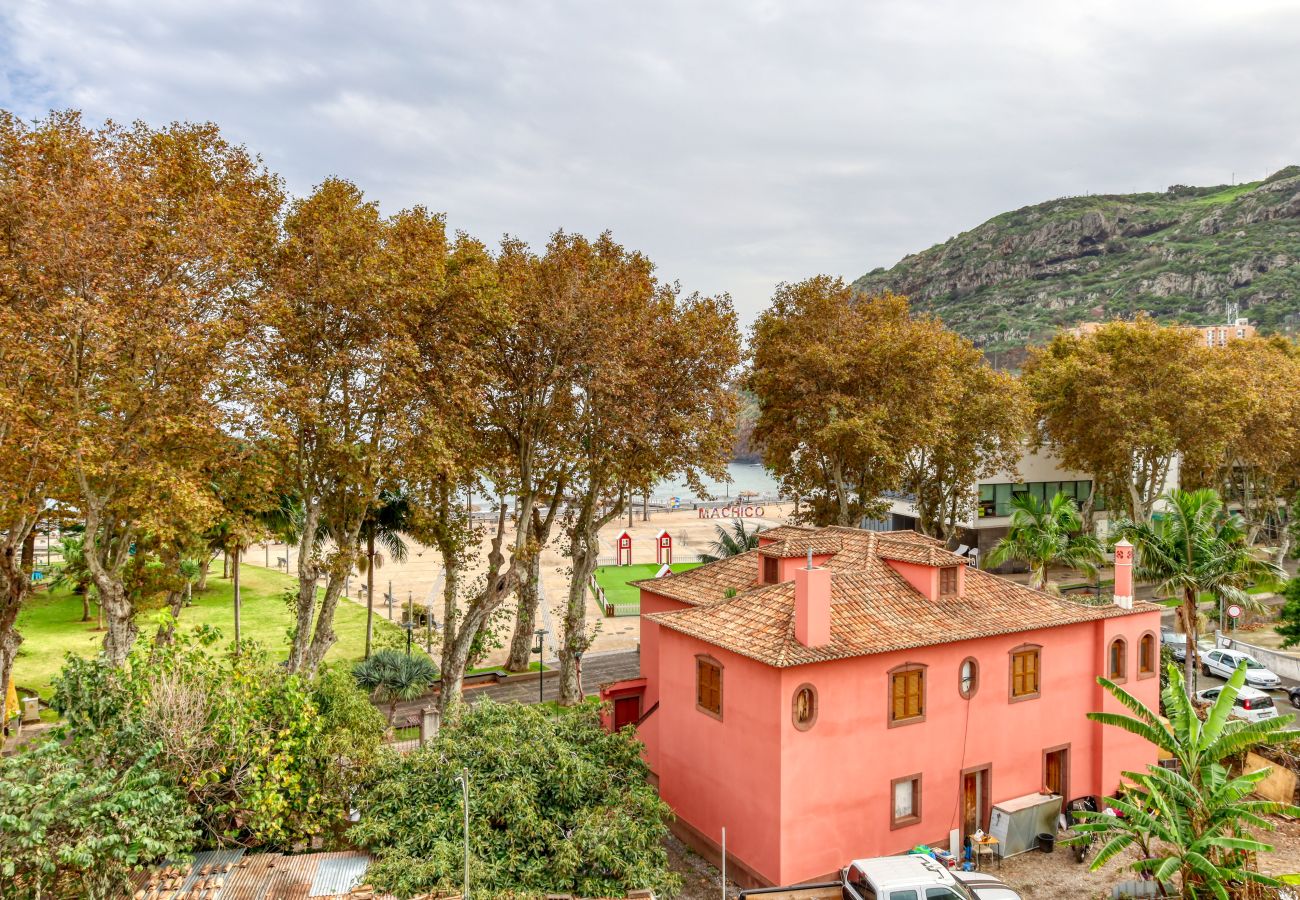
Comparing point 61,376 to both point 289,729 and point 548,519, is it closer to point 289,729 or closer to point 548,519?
point 289,729

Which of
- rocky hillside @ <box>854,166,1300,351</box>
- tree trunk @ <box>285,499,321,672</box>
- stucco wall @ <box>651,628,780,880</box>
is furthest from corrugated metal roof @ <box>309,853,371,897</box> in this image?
rocky hillside @ <box>854,166,1300,351</box>

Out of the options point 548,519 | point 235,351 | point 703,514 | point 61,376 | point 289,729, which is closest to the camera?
point 289,729

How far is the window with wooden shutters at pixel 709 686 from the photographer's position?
824 inches

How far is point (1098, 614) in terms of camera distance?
23609 mm

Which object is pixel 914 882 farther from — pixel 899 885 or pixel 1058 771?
pixel 1058 771

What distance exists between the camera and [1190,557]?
95.2 feet

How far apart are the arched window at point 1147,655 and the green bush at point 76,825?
2633 cm

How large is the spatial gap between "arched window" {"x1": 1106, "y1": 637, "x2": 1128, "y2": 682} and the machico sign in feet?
272

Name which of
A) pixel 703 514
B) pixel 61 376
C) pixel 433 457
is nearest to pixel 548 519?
pixel 433 457

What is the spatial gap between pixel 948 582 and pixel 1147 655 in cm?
784

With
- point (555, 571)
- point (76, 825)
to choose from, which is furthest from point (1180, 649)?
Result: point (555, 571)

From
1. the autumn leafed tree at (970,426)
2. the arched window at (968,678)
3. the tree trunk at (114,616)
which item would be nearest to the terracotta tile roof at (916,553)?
the arched window at (968,678)

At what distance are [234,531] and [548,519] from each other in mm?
11795

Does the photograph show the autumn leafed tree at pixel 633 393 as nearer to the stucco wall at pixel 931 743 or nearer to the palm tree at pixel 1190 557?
the stucco wall at pixel 931 743
